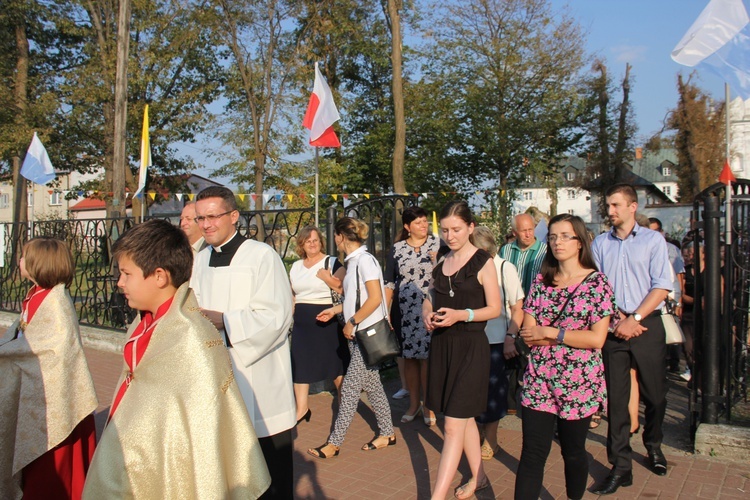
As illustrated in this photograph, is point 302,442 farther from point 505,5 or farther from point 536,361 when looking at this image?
point 505,5

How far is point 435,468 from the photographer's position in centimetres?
497

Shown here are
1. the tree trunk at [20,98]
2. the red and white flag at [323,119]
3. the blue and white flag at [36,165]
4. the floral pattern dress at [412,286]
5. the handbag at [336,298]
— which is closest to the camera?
the floral pattern dress at [412,286]

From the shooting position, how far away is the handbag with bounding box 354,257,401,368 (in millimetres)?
5238

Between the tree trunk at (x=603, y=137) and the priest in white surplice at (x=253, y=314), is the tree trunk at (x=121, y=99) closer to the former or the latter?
the priest in white surplice at (x=253, y=314)

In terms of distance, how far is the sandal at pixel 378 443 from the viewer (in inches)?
214

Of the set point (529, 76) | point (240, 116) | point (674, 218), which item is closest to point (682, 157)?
point (674, 218)

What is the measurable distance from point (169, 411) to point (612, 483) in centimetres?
329

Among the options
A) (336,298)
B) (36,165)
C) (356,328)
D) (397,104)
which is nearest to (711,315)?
(356,328)

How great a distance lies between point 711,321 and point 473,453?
218cm

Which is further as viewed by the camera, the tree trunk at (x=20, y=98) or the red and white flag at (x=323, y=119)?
the tree trunk at (x=20, y=98)

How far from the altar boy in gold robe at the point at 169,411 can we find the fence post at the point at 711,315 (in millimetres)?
3850

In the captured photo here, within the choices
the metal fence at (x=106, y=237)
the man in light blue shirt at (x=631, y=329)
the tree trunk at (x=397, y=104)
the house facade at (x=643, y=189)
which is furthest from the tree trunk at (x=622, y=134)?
the man in light blue shirt at (x=631, y=329)

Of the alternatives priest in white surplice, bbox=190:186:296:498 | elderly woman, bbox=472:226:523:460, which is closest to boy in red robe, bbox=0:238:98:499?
priest in white surplice, bbox=190:186:296:498

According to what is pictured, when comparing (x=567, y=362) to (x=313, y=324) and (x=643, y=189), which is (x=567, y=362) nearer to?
(x=313, y=324)
